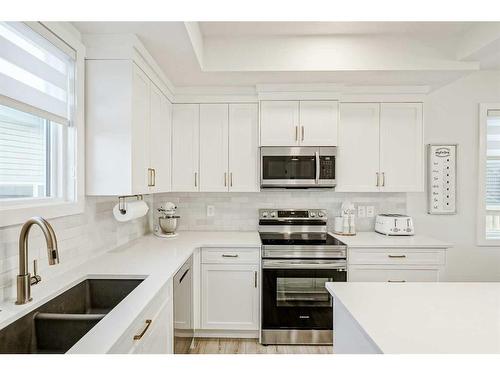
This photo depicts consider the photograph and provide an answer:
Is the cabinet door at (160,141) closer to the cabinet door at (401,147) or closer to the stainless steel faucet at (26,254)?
the stainless steel faucet at (26,254)

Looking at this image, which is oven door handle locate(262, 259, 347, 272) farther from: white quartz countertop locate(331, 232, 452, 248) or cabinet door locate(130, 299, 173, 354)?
cabinet door locate(130, 299, 173, 354)

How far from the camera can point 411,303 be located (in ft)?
3.84

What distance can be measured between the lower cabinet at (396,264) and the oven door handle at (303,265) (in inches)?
3.8

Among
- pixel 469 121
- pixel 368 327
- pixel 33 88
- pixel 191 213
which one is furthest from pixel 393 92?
pixel 33 88

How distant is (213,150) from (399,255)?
6.16 ft

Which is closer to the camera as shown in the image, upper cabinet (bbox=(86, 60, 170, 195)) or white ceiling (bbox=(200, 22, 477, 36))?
upper cabinet (bbox=(86, 60, 170, 195))

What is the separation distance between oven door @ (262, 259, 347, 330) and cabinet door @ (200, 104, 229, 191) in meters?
0.91

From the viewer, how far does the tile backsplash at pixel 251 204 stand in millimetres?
3188

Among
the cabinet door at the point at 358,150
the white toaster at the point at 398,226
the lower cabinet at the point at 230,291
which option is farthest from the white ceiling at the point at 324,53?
the lower cabinet at the point at 230,291

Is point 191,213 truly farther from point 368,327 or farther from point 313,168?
point 368,327

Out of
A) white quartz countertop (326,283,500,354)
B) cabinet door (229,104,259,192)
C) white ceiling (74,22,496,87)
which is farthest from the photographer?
cabinet door (229,104,259,192)

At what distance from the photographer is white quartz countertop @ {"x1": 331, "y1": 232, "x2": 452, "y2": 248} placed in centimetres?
258

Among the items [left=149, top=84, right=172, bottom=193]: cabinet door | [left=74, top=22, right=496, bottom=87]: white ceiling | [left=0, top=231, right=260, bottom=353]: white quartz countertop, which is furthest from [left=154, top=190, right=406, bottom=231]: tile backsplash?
[left=74, top=22, right=496, bottom=87]: white ceiling
